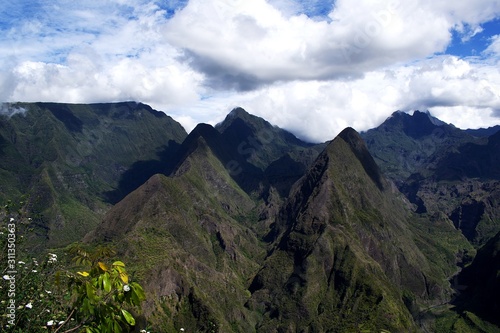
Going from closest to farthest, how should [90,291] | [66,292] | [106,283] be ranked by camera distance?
1. [106,283]
2. [90,291]
3. [66,292]

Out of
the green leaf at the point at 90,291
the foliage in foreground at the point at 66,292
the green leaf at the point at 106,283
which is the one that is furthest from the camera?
the foliage in foreground at the point at 66,292

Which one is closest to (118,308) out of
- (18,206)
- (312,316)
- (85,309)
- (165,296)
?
(85,309)

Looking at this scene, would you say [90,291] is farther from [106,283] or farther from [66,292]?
[66,292]

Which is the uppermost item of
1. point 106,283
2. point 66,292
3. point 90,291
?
point 106,283

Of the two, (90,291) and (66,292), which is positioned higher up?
(90,291)

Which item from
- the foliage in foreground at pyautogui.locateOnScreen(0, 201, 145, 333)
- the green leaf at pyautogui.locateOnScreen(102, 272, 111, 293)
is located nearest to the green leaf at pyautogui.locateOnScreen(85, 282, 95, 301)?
the foliage in foreground at pyautogui.locateOnScreen(0, 201, 145, 333)

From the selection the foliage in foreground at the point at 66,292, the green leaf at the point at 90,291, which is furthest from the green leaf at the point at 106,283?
the green leaf at the point at 90,291

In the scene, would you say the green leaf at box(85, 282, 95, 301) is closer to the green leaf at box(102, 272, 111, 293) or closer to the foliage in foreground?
the foliage in foreground

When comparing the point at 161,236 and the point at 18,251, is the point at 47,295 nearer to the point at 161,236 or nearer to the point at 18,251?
the point at 18,251

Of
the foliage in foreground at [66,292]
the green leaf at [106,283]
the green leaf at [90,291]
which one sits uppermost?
the green leaf at [106,283]

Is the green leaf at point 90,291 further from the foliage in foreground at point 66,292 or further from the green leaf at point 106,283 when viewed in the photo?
the green leaf at point 106,283

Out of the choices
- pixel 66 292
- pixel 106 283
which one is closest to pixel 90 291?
pixel 106 283

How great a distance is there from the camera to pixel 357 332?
17.8 meters

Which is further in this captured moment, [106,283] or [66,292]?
[66,292]
